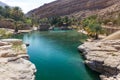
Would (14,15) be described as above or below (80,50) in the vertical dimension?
above

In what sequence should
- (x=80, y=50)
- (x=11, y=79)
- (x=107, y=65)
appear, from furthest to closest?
(x=80, y=50)
(x=107, y=65)
(x=11, y=79)

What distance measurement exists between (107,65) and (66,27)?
4025 inches

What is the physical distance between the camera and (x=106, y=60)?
3803 centimetres

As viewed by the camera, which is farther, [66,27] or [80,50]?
[66,27]

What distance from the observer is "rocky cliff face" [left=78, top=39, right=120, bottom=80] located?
34.5 meters

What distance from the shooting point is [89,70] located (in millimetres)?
39781

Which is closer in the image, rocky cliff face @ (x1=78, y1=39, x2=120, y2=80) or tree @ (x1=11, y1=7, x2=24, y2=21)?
rocky cliff face @ (x1=78, y1=39, x2=120, y2=80)

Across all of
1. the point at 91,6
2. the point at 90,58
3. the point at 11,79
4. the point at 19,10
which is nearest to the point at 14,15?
the point at 19,10

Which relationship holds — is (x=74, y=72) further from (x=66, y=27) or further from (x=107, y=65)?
(x=66, y=27)

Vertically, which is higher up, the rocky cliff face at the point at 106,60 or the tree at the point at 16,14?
the tree at the point at 16,14

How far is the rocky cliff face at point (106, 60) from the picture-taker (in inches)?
1359

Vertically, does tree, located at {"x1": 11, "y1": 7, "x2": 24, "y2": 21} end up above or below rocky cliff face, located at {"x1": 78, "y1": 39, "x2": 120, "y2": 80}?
above

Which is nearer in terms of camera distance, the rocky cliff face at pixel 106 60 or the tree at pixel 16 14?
the rocky cliff face at pixel 106 60

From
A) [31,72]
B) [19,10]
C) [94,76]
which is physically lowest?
[94,76]
